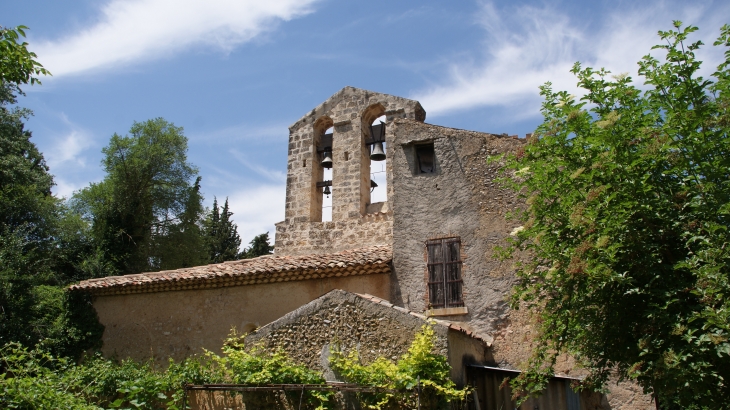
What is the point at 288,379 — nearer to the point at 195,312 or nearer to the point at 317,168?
the point at 195,312

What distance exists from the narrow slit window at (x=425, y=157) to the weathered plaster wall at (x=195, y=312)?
96.9 inches

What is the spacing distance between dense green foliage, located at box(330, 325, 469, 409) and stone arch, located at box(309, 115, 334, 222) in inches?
341

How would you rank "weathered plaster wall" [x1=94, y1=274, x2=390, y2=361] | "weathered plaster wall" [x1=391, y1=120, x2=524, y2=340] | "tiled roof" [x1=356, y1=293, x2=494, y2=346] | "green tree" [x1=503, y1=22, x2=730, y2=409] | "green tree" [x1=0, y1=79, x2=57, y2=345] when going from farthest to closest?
"green tree" [x1=0, y1=79, x2=57, y2=345] → "weathered plaster wall" [x1=94, y1=274, x2=390, y2=361] → "weathered plaster wall" [x1=391, y1=120, x2=524, y2=340] → "tiled roof" [x1=356, y1=293, x2=494, y2=346] → "green tree" [x1=503, y1=22, x2=730, y2=409]

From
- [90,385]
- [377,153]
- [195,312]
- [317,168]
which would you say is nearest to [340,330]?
[90,385]

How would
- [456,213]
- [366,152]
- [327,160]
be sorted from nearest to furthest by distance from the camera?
[456,213] → [366,152] → [327,160]

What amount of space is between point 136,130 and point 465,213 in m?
18.4

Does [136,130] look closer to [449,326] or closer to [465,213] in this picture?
[465,213]

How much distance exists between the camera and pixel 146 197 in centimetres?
2517

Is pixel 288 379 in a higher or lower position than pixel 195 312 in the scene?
lower

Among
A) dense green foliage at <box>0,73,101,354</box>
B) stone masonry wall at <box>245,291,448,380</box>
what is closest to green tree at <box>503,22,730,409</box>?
stone masonry wall at <box>245,291,448,380</box>

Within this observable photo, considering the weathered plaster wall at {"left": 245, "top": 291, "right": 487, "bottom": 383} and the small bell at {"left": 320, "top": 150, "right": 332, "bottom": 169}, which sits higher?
the small bell at {"left": 320, "top": 150, "right": 332, "bottom": 169}

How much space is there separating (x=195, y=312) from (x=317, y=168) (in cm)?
551

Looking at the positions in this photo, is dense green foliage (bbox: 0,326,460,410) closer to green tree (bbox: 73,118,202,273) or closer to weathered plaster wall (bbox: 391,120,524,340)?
weathered plaster wall (bbox: 391,120,524,340)

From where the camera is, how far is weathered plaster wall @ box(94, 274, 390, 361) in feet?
42.8
